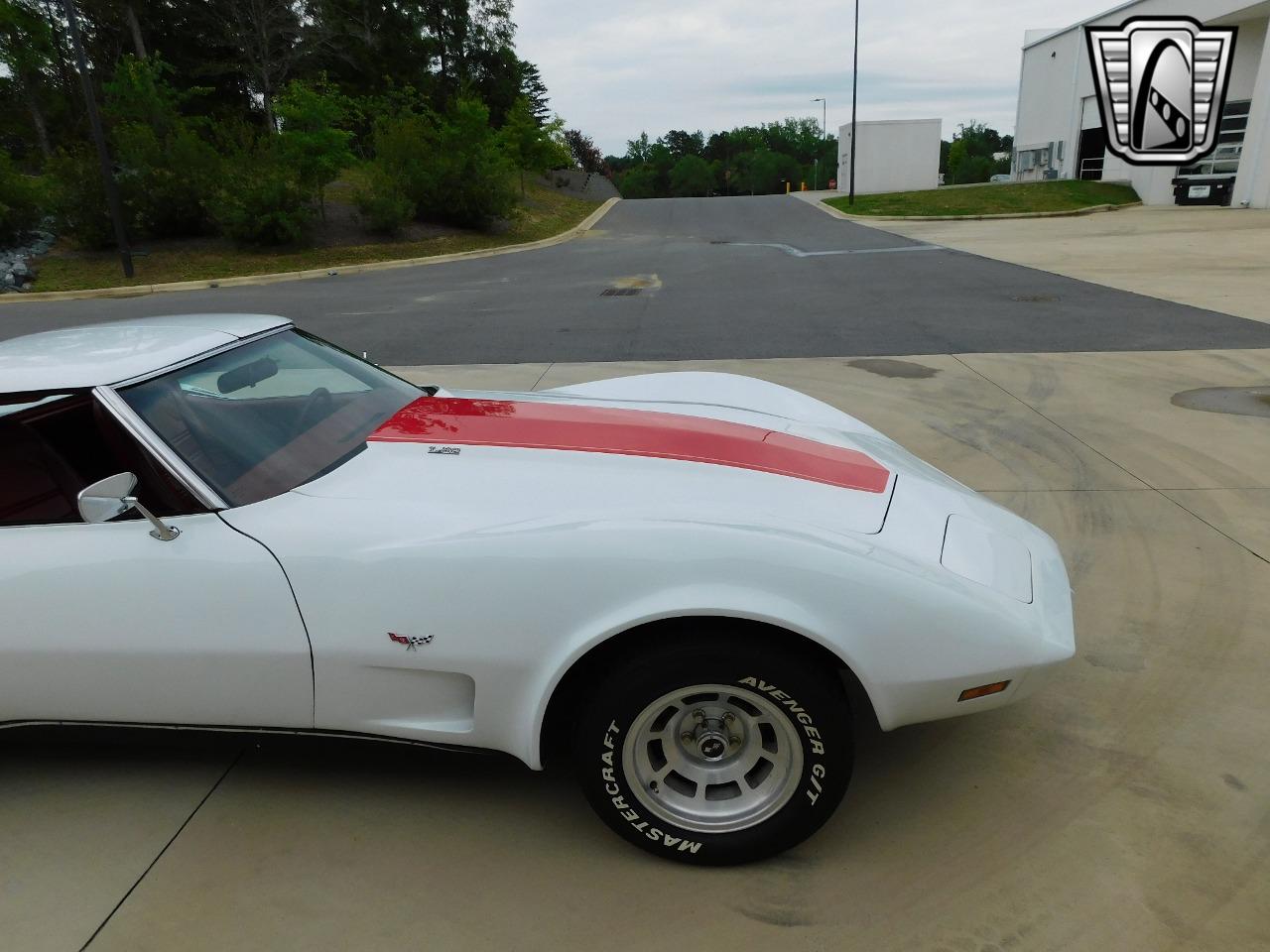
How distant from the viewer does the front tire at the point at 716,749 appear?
200 cm

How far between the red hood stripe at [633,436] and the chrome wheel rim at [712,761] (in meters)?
0.70

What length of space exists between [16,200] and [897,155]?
3714 cm

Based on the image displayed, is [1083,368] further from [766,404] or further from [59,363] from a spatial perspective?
[59,363]

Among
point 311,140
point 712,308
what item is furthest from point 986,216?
point 311,140

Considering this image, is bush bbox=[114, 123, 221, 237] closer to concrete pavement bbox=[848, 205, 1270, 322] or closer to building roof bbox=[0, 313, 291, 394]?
concrete pavement bbox=[848, 205, 1270, 322]

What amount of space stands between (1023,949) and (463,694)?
141cm

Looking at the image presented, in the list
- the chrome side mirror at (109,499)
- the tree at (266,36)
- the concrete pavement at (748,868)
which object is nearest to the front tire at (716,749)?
the concrete pavement at (748,868)

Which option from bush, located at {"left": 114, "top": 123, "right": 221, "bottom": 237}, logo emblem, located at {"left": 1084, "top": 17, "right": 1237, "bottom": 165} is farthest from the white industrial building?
bush, located at {"left": 114, "top": 123, "right": 221, "bottom": 237}

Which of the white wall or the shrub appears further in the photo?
the white wall

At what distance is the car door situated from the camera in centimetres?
213

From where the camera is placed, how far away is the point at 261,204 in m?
20.0

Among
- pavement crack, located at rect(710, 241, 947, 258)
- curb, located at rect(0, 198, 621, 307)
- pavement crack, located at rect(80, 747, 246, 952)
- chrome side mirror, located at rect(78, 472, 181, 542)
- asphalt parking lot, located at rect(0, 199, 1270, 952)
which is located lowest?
asphalt parking lot, located at rect(0, 199, 1270, 952)

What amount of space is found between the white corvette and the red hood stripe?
0.04 meters

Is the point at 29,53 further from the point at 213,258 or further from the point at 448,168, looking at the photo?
the point at 448,168
